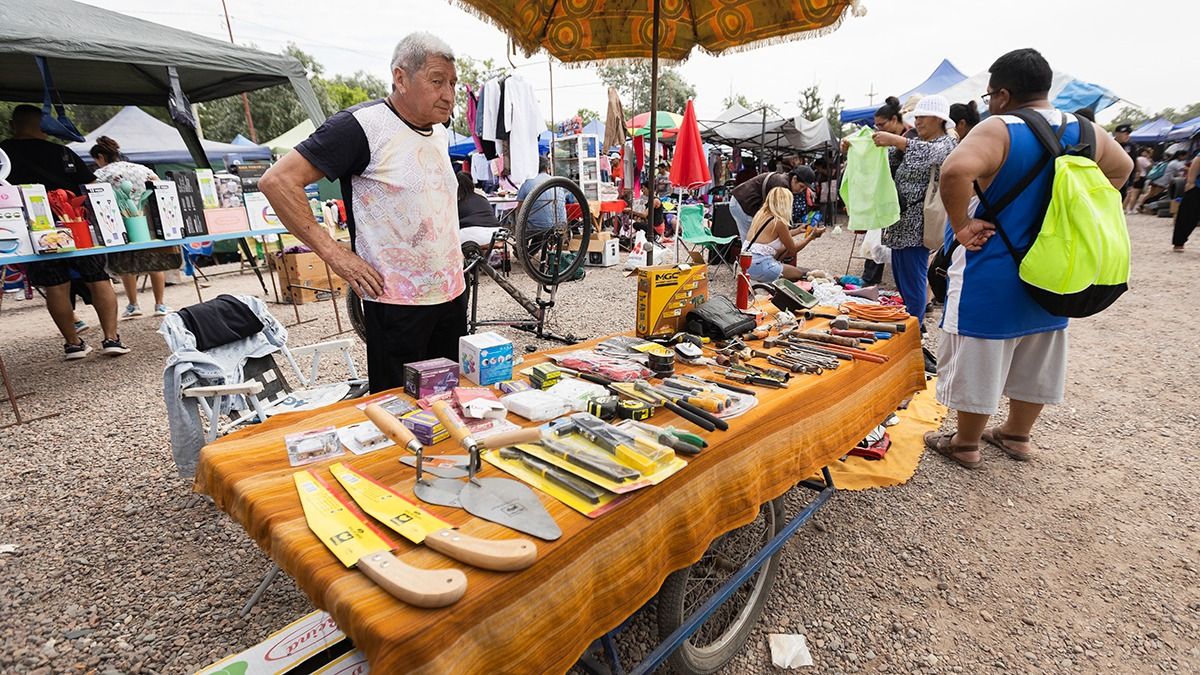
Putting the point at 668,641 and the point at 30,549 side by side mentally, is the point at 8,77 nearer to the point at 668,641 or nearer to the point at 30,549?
the point at 30,549

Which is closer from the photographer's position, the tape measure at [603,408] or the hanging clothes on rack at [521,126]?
the tape measure at [603,408]

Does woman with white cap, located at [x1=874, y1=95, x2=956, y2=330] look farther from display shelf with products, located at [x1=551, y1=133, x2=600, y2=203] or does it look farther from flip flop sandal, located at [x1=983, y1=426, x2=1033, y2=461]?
display shelf with products, located at [x1=551, y1=133, x2=600, y2=203]

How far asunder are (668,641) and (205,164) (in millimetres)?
8161

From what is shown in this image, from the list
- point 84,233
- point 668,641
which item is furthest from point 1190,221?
point 84,233

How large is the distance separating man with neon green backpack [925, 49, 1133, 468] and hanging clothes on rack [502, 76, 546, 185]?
512cm

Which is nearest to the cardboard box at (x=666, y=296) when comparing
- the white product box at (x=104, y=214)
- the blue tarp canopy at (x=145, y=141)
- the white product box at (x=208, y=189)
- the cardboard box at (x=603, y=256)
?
the white product box at (x=104, y=214)

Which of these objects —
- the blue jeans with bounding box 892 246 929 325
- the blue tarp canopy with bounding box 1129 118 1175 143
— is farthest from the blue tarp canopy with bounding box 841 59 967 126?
the blue tarp canopy with bounding box 1129 118 1175 143

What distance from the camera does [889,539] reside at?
263 centimetres

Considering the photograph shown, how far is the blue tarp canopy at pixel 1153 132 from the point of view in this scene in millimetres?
24386

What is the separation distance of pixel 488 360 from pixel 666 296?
3.00 feet

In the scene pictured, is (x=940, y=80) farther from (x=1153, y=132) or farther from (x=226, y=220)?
(x=1153, y=132)

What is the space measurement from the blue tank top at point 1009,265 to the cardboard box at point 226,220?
6.32 metres

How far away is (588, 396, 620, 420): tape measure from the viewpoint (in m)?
1.60

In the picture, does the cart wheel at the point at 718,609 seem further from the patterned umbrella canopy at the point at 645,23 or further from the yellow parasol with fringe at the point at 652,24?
the patterned umbrella canopy at the point at 645,23
